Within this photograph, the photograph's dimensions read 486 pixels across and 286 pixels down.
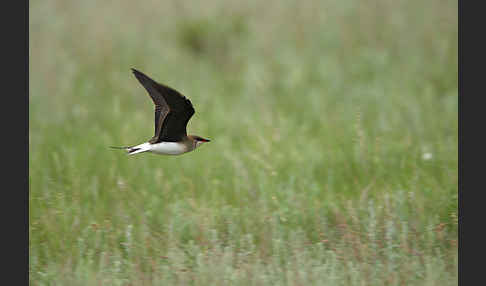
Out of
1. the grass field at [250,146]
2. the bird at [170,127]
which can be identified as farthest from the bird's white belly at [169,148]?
the grass field at [250,146]

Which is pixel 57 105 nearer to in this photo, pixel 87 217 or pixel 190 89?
pixel 190 89

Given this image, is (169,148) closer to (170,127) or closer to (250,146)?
(170,127)

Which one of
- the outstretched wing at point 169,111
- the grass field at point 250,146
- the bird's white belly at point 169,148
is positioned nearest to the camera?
the outstretched wing at point 169,111

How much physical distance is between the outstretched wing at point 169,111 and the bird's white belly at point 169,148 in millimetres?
71

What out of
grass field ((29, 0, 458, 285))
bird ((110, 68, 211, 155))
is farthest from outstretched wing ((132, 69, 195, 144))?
grass field ((29, 0, 458, 285))

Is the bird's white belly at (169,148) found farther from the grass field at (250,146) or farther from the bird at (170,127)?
the grass field at (250,146)

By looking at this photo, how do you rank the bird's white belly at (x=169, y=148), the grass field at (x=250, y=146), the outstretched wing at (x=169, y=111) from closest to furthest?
the outstretched wing at (x=169, y=111) < the bird's white belly at (x=169, y=148) < the grass field at (x=250, y=146)

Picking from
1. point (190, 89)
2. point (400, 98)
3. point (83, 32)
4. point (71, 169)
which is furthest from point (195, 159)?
point (83, 32)

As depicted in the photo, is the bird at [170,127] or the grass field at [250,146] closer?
the bird at [170,127]

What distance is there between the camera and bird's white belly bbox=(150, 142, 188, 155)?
3346 mm

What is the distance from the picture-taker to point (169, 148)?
3.38m

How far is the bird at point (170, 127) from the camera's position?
10.7ft

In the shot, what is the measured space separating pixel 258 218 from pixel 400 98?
2878mm

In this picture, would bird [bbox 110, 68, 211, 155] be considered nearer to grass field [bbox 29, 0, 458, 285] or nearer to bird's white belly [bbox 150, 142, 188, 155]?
bird's white belly [bbox 150, 142, 188, 155]
